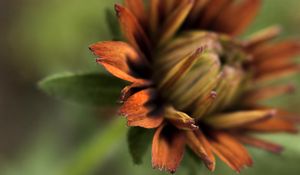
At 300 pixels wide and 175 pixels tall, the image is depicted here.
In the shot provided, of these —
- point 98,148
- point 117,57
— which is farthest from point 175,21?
point 98,148

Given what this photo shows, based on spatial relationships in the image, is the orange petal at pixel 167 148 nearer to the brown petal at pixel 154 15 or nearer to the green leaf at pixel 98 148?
the brown petal at pixel 154 15

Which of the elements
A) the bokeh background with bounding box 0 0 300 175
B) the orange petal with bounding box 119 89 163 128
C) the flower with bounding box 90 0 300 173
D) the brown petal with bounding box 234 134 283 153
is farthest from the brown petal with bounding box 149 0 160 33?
the bokeh background with bounding box 0 0 300 175

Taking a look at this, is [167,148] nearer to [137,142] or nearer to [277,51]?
[137,142]

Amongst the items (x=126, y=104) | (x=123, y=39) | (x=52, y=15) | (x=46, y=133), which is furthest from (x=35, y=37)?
(x=126, y=104)

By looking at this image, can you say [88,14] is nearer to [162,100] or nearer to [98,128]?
[98,128]

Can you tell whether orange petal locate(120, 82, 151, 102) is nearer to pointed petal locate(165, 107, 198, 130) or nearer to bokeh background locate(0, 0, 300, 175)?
pointed petal locate(165, 107, 198, 130)
